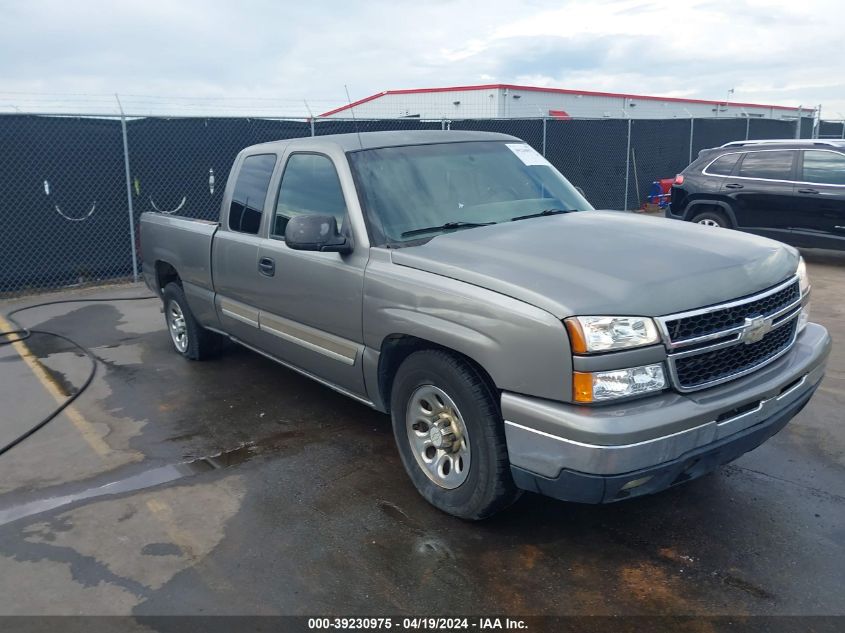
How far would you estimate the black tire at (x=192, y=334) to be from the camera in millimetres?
6414

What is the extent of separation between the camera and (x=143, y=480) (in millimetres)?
4336

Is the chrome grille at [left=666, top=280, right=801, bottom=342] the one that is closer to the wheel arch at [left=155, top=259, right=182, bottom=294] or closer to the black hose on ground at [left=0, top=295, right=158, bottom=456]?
the black hose on ground at [left=0, top=295, right=158, bottom=456]

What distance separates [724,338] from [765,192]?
836 cm

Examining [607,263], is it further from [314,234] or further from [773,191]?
[773,191]

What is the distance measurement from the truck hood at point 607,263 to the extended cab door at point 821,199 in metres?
6.91

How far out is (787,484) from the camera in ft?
13.3

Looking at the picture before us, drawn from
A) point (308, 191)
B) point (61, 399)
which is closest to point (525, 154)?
point (308, 191)

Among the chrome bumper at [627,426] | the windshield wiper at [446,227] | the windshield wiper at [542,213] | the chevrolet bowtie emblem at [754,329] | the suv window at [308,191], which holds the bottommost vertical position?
the chrome bumper at [627,426]

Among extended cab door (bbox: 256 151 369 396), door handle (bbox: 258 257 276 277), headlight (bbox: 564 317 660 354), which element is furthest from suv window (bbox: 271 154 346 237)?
headlight (bbox: 564 317 660 354)

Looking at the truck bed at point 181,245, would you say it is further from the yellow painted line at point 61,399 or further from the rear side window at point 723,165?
the rear side window at point 723,165

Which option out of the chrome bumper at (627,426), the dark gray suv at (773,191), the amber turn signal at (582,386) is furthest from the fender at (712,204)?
the amber turn signal at (582,386)

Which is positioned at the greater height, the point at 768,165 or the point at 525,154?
the point at 525,154

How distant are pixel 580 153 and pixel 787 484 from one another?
12.5 m

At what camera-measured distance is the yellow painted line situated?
488 cm
